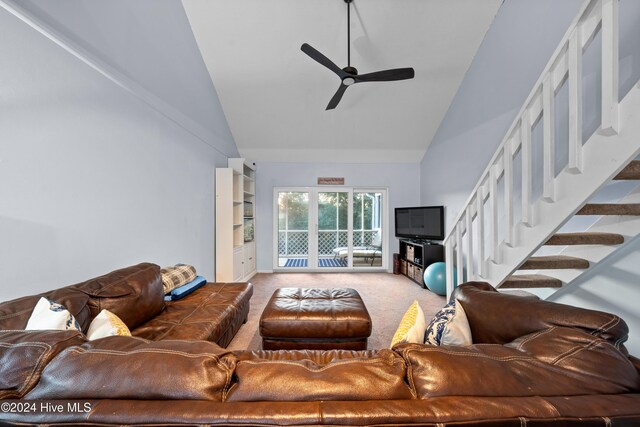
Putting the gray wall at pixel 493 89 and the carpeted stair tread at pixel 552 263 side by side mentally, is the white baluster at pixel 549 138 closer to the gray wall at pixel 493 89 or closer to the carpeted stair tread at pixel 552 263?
the carpeted stair tread at pixel 552 263

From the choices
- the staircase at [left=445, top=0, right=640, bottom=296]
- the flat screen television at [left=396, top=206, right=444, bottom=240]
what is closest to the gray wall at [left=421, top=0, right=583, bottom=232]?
the flat screen television at [left=396, top=206, right=444, bottom=240]

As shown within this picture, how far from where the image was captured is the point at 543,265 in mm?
1775

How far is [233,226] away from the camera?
13.4ft

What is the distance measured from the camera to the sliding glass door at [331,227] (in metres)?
5.42

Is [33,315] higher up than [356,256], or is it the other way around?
[33,315]

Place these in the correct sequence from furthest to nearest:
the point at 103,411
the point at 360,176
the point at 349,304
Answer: the point at 360,176 → the point at 349,304 → the point at 103,411

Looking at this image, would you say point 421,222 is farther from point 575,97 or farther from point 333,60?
point 575,97

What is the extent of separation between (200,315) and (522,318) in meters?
1.96

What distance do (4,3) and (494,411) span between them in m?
2.64

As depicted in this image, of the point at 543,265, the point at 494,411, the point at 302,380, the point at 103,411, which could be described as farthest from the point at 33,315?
the point at 543,265

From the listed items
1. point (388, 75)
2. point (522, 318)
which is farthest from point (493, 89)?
point (522, 318)

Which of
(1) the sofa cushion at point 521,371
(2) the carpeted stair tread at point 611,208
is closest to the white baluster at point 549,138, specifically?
(2) the carpeted stair tread at point 611,208

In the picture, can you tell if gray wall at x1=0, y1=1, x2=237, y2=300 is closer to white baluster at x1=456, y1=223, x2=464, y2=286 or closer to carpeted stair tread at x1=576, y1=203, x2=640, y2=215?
white baluster at x1=456, y1=223, x2=464, y2=286

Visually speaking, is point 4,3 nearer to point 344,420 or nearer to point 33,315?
point 33,315
